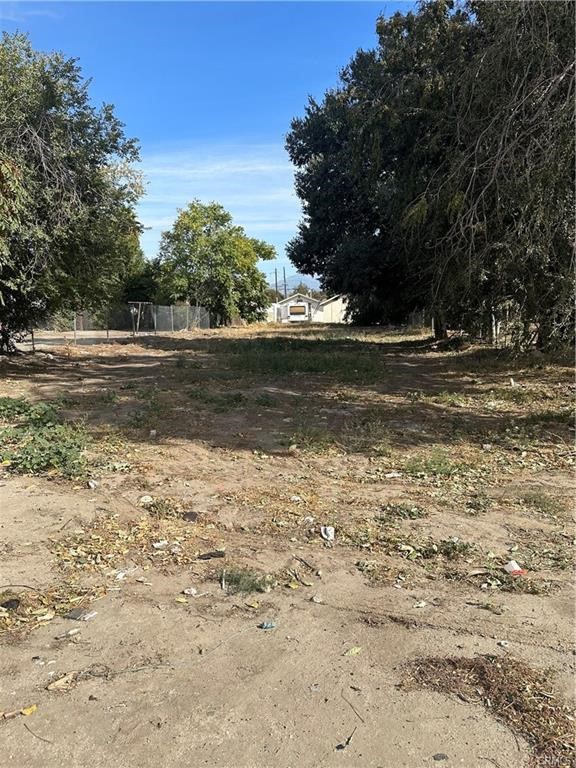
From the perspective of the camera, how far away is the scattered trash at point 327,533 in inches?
176

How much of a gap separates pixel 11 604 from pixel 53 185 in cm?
983

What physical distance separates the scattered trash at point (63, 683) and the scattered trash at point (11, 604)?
86cm

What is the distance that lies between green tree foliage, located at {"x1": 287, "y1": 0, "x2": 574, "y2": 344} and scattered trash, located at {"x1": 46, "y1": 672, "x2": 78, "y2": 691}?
665 cm

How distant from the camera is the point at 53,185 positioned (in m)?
11.4

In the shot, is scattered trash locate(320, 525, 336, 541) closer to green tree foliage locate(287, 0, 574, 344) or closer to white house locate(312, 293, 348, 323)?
green tree foliage locate(287, 0, 574, 344)

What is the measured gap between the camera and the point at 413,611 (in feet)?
11.1

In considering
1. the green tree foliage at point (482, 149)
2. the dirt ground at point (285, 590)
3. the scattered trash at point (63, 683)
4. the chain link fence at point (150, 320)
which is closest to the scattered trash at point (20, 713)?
the dirt ground at point (285, 590)

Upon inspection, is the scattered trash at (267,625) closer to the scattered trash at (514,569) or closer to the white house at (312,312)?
the scattered trash at (514,569)

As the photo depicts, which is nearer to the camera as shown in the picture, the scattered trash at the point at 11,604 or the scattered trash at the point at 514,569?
the scattered trash at the point at 11,604

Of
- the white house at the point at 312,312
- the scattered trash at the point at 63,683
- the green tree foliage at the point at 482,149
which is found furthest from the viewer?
the white house at the point at 312,312

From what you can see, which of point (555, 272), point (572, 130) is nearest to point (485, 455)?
point (555, 272)

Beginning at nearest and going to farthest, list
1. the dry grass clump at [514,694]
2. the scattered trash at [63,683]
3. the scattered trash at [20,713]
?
the dry grass clump at [514,694]
the scattered trash at [20,713]
the scattered trash at [63,683]

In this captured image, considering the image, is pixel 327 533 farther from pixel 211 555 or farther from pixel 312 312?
pixel 312 312

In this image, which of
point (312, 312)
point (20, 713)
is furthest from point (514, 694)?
point (312, 312)
